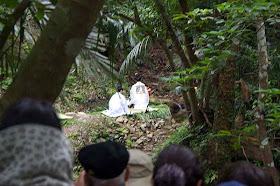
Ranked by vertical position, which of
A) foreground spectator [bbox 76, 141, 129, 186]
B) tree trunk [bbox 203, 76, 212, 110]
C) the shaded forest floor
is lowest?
the shaded forest floor

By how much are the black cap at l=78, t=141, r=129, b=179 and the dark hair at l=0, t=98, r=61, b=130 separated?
216 millimetres

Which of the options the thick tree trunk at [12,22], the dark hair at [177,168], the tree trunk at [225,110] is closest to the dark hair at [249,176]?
the dark hair at [177,168]

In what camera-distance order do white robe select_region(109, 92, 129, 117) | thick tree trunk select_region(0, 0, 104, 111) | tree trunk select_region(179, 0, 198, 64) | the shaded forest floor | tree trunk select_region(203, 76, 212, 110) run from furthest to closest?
white robe select_region(109, 92, 129, 117) → the shaded forest floor → tree trunk select_region(203, 76, 212, 110) → tree trunk select_region(179, 0, 198, 64) → thick tree trunk select_region(0, 0, 104, 111)

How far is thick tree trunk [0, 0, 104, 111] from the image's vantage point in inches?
45.6

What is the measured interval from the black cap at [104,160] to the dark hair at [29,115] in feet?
0.71

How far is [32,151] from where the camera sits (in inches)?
31.4

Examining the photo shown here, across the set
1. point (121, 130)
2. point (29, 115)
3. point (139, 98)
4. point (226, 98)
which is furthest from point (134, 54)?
point (29, 115)

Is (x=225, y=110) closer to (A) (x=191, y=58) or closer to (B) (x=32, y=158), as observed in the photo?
(A) (x=191, y=58)

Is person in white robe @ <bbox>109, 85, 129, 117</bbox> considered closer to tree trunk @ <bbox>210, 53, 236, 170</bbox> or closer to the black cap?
tree trunk @ <bbox>210, 53, 236, 170</bbox>

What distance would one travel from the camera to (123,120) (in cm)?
838

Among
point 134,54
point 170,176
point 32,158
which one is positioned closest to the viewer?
point 32,158

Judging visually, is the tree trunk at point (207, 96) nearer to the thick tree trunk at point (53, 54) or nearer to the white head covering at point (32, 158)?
the thick tree trunk at point (53, 54)

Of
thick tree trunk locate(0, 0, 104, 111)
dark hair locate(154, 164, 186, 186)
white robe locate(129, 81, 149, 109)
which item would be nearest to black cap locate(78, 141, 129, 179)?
dark hair locate(154, 164, 186, 186)

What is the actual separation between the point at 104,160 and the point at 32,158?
30 centimetres
